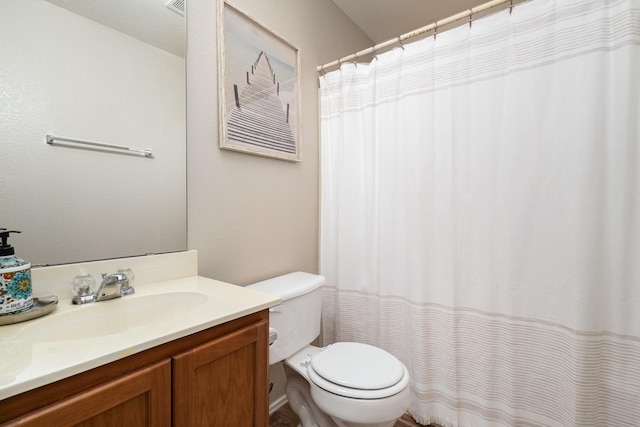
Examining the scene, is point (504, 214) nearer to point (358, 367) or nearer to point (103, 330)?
point (358, 367)

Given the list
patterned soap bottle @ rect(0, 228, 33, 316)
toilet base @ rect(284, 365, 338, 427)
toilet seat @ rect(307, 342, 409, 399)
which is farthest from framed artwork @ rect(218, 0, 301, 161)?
toilet base @ rect(284, 365, 338, 427)

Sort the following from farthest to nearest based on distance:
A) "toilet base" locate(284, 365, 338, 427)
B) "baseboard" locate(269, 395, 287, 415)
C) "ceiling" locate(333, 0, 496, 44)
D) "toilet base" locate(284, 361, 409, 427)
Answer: "ceiling" locate(333, 0, 496, 44) < "baseboard" locate(269, 395, 287, 415) < "toilet base" locate(284, 365, 338, 427) < "toilet base" locate(284, 361, 409, 427)

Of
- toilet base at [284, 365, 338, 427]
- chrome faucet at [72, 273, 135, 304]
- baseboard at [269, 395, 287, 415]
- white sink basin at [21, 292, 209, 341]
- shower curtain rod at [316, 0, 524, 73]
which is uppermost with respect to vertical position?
shower curtain rod at [316, 0, 524, 73]

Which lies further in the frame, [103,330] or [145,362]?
[103,330]

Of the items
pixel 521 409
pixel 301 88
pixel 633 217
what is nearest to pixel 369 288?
pixel 521 409

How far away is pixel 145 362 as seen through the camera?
0.63 meters

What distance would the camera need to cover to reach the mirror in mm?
815

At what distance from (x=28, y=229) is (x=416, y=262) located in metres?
1.51

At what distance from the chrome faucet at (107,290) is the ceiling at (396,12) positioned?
2047 mm

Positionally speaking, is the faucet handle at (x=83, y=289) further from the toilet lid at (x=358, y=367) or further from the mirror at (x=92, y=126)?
the toilet lid at (x=358, y=367)

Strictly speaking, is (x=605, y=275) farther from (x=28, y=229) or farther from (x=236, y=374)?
(x=28, y=229)

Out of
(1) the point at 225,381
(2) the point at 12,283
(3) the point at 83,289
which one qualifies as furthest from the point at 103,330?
(1) the point at 225,381

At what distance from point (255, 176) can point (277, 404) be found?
4.15ft

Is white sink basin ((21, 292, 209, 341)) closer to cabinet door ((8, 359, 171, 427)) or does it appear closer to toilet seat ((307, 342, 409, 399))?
cabinet door ((8, 359, 171, 427))
